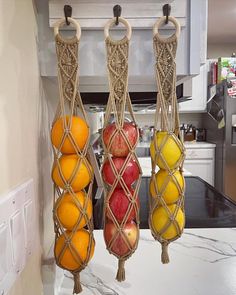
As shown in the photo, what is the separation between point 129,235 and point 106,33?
0.33 metres

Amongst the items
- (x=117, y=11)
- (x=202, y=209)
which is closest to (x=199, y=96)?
(x=202, y=209)

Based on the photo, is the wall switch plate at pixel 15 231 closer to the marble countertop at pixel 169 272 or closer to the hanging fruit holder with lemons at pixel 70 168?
the hanging fruit holder with lemons at pixel 70 168

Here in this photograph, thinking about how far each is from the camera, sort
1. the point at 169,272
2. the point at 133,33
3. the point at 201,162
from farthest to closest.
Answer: the point at 201,162, the point at 169,272, the point at 133,33

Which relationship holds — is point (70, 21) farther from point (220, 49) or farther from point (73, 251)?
point (220, 49)

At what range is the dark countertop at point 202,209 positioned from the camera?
1116 mm

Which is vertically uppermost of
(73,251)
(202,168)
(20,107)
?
(20,107)

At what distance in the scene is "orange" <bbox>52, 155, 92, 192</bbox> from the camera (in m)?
0.43

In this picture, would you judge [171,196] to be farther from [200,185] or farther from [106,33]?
[200,185]

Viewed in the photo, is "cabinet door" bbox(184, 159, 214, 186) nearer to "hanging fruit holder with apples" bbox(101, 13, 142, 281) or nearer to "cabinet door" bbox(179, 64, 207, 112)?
"cabinet door" bbox(179, 64, 207, 112)

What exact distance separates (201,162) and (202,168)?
7 centimetres

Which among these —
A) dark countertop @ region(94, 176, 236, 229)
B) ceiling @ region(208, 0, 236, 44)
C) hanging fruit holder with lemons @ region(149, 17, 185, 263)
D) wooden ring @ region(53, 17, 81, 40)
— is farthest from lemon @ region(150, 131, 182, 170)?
ceiling @ region(208, 0, 236, 44)

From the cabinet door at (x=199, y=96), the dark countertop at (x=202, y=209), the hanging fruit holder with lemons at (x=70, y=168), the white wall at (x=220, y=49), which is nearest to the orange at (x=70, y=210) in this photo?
the hanging fruit holder with lemons at (x=70, y=168)

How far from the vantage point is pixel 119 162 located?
427mm

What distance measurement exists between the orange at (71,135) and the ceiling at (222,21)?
245 centimetres
